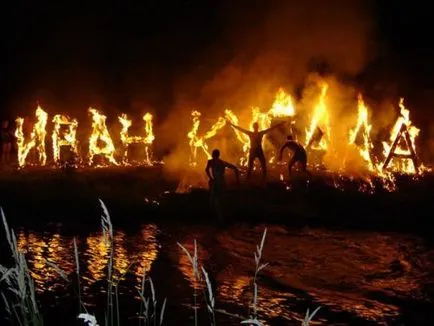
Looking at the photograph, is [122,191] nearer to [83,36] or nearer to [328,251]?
[328,251]

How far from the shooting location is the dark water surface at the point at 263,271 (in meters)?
7.77

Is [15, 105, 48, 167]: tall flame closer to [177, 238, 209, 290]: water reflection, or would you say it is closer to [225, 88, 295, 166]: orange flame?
[225, 88, 295, 166]: orange flame

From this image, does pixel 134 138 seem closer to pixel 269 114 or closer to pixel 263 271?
pixel 269 114

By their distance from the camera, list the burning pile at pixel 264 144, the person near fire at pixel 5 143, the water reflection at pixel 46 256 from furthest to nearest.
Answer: the burning pile at pixel 264 144 < the person near fire at pixel 5 143 < the water reflection at pixel 46 256

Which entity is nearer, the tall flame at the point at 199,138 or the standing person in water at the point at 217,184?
the standing person in water at the point at 217,184

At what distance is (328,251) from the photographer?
11.4 m

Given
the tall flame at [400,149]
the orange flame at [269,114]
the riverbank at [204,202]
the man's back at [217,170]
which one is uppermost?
the orange flame at [269,114]

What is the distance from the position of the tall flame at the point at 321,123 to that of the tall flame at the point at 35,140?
9.28 metres

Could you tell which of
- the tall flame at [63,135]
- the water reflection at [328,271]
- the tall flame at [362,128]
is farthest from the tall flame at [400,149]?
the tall flame at [63,135]

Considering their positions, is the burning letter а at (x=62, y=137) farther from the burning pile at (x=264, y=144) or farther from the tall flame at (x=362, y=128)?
the tall flame at (x=362, y=128)

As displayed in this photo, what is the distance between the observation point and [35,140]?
22047mm

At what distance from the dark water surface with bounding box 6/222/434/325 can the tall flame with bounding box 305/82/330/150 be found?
8.28 metres

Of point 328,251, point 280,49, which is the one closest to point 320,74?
point 280,49

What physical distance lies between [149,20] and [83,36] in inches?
139
